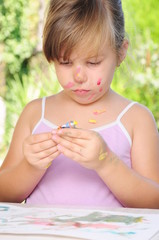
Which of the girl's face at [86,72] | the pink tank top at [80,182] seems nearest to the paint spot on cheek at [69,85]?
the girl's face at [86,72]

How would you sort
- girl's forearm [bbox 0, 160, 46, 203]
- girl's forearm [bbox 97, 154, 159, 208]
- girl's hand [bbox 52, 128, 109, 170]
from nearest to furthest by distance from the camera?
girl's hand [bbox 52, 128, 109, 170]
girl's forearm [bbox 97, 154, 159, 208]
girl's forearm [bbox 0, 160, 46, 203]

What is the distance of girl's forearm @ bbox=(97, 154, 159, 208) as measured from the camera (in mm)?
1766

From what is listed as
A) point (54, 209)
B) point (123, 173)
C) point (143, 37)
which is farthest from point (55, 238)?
point (143, 37)

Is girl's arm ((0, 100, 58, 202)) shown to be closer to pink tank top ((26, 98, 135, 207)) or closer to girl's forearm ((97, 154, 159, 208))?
pink tank top ((26, 98, 135, 207))

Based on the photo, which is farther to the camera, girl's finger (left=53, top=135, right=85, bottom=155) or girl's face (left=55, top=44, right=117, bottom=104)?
girl's face (left=55, top=44, right=117, bottom=104)

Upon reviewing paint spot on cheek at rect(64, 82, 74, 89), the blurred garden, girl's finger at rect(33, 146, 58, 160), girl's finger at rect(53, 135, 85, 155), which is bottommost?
the blurred garden

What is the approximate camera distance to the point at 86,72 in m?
1.81

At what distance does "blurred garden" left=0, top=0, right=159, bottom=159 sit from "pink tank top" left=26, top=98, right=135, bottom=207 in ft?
12.3

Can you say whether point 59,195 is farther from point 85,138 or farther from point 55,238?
point 55,238

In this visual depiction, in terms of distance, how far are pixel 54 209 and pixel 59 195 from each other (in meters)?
0.34

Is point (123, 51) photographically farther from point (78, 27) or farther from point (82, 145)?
point (82, 145)

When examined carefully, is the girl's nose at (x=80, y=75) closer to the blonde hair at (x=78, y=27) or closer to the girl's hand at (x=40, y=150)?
the blonde hair at (x=78, y=27)

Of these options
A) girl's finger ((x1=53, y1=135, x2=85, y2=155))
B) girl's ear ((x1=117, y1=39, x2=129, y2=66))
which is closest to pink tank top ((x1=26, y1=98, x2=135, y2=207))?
girl's ear ((x1=117, y1=39, x2=129, y2=66))

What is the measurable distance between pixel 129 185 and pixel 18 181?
14.2 inches
